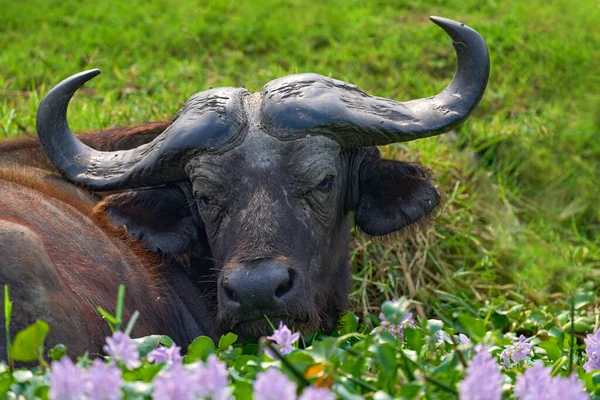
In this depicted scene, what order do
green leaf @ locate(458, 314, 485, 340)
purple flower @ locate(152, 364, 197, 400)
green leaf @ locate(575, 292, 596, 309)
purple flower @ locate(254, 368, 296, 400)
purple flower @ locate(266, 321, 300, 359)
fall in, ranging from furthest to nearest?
green leaf @ locate(575, 292, 596, 309) < green leaf @ locate(458, 314, 485, 340) < purple flower @ locate(266, 321, 300, 359) < purple flower @ locate(152, 364, 197, 400) < purple flower @ locate(254, 368, 296, 400)

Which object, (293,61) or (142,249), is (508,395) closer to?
(142,249)

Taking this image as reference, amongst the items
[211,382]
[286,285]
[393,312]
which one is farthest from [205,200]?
[211,382]

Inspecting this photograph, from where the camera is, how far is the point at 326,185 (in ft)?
13.7

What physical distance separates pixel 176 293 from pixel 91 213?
0.54m

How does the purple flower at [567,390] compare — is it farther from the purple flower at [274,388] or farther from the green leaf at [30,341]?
the green leaf at [30,341]

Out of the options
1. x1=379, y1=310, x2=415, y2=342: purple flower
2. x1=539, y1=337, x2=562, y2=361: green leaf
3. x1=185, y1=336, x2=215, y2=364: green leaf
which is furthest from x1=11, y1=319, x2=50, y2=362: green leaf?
x1=539, y1=337, x2=562, y2=361: green leaf

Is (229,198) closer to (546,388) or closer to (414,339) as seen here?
(414,339)

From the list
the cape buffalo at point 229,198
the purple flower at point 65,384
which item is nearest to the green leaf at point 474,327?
the cape buffalo at point 229,198

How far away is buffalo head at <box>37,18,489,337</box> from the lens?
3842 mm

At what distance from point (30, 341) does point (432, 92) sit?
5906 millimetres

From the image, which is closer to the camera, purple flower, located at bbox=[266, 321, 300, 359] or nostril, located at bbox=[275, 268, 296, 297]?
purple flower, located at bbox=[266, 321, 300, 359]

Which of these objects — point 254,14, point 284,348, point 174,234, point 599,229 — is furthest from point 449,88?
point 254,14

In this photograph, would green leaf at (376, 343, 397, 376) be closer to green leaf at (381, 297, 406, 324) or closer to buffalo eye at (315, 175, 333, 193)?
green leaf at (381, 297, 406, 324)

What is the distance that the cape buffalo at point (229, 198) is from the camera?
3.80 m
